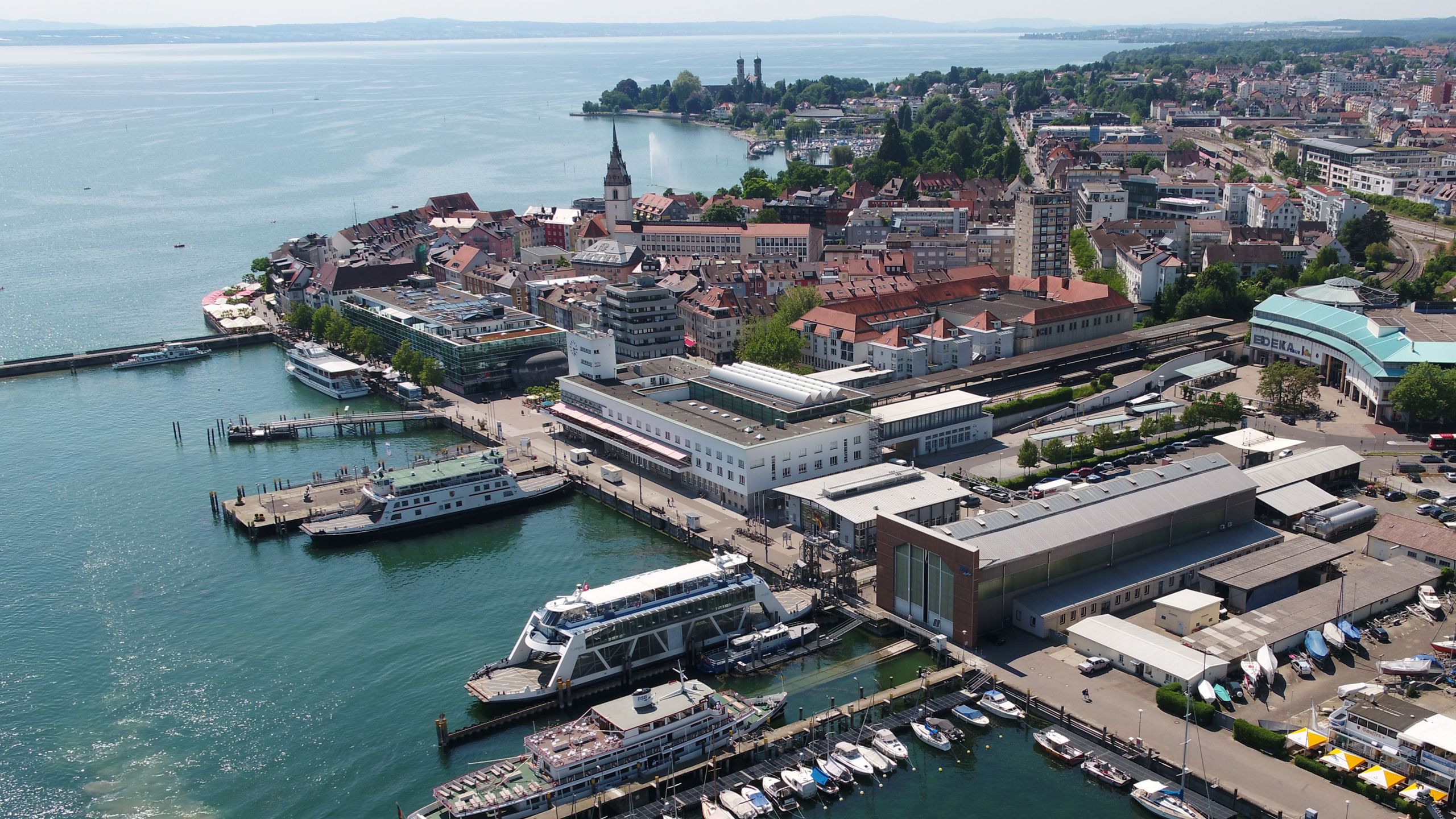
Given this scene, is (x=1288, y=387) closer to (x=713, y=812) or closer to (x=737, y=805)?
(x=737, y=805)

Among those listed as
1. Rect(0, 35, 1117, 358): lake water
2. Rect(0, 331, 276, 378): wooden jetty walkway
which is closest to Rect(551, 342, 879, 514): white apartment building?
Rect(0, 331, 276, 378): wooden jetty walkway

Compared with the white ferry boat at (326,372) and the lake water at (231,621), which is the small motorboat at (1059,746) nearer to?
the lake water at (231,621)

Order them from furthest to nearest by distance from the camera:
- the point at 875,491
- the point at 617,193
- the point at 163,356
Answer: the point at 617,193
the point at 163,356
the point at 875,491

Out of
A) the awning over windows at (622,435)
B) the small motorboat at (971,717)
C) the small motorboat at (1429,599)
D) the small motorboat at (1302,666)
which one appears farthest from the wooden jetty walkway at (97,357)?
the small motorboat at (1429,599)

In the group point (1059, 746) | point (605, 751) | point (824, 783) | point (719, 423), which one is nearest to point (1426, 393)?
point (719, 423)

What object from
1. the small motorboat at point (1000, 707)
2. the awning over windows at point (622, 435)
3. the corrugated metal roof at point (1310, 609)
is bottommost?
the small motorboat at point (1000, 707)

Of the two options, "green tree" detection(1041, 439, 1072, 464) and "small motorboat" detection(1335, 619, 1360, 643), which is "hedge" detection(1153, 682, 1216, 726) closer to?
"small motorboat" detection(1335, 619, 1360, 643)
